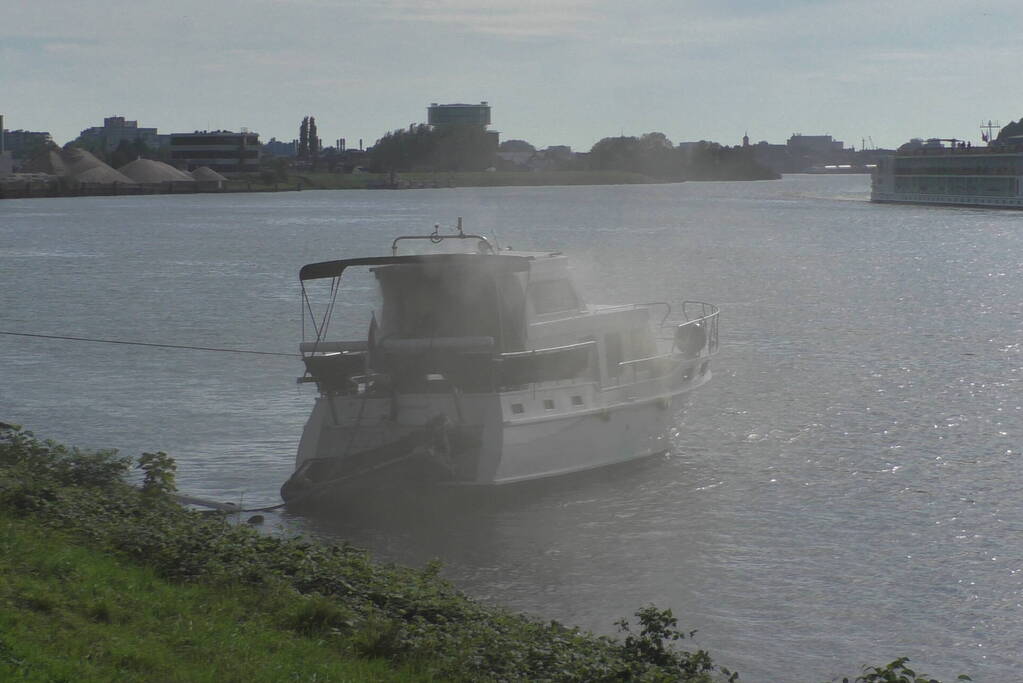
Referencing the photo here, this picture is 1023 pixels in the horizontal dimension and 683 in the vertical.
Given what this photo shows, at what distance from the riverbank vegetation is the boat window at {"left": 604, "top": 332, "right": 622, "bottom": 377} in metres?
8.13

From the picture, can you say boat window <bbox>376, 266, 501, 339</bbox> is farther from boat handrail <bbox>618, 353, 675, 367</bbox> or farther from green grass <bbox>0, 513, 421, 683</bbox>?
green grass <bbox>0, 513, 421, 683</bbox>

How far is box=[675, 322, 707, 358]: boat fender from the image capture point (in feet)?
81.9

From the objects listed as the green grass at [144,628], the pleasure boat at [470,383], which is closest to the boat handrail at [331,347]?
the pleasure boat at [470,383]

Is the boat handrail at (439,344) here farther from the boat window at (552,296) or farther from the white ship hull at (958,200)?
the white ship hull at (958,200)

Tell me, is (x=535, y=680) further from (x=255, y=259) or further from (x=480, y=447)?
(x=255, y=259)

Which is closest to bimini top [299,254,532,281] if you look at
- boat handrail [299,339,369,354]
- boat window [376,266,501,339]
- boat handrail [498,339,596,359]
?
boat window [376,266,501,339]

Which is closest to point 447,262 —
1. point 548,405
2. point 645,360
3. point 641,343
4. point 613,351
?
point 548,405

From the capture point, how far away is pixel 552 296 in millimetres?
22625

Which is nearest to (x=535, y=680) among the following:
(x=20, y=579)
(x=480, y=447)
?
(x=20, y=579)

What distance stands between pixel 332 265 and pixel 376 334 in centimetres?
135

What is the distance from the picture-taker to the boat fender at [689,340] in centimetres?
2497

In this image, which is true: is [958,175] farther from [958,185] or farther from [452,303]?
[452,303]

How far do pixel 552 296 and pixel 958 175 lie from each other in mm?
134156

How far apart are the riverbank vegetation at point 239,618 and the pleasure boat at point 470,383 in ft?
15.1
